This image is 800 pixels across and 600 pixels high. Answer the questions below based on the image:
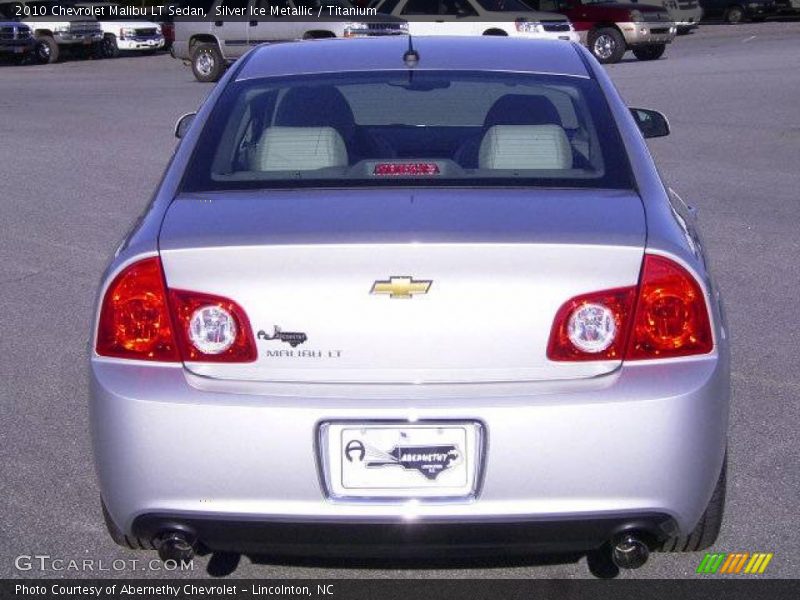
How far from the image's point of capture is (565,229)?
11.3 feet

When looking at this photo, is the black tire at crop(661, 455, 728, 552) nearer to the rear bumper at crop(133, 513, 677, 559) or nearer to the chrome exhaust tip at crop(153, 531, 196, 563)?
the rear bumper at crop(133, 513, 677, 559)

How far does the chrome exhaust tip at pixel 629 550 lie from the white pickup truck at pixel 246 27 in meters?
21.7

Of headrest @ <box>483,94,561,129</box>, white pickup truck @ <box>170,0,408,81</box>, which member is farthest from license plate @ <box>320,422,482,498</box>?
white pickup truck @ <box>170,0,408,81</box>

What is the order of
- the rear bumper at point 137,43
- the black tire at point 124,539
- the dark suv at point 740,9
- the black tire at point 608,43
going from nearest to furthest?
the black tire at point 124,539
the black tire at point 608,43
the rear bumper at point 137,43
the dark suv at point 740,9

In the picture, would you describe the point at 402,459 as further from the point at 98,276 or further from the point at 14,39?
the point at 14,39

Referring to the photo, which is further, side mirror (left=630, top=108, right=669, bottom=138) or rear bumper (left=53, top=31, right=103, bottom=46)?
rear bumper (left=53, top=31, right=103, bottom=46)

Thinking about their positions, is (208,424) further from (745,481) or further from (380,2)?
(380,2)

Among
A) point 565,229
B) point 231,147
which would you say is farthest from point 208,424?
point 231,147

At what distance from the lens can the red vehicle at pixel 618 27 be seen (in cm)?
2762

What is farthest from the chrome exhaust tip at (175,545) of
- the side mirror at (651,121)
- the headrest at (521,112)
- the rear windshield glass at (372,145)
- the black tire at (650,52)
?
the black tire at (650,52)

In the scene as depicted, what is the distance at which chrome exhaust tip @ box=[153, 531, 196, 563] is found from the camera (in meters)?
3.48

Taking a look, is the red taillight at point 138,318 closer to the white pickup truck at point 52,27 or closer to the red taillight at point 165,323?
the red taillight at point 165,323

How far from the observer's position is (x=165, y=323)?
3.44 metres

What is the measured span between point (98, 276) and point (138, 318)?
4.72 m
